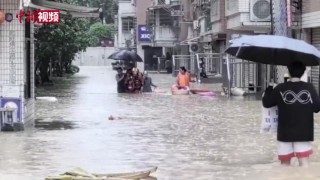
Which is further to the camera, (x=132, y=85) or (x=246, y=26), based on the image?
(x=132, y=85)

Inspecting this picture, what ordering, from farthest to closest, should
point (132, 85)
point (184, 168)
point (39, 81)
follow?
point (39, 81)
point (132, 85)
point (184, 168)

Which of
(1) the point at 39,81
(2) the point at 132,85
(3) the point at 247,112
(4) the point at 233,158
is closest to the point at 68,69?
(1) the point at 39,81

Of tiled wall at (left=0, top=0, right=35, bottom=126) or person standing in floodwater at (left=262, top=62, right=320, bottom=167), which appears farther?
tiled wall at (left=0, top=0, right=35, bottom=126)

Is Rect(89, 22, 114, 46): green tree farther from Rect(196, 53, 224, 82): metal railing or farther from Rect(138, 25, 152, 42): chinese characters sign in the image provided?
Rect(196, 53, 224, 82): metal railing

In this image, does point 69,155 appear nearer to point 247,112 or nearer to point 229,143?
point 229,143

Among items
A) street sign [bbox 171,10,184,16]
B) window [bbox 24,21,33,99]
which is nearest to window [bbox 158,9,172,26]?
street sign [bbox 171,10,184,16]

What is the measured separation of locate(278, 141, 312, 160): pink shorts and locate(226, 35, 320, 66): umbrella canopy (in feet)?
3.75

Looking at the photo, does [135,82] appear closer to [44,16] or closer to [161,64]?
[44,16]

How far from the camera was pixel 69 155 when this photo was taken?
39.1 feet

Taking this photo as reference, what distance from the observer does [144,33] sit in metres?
69.0

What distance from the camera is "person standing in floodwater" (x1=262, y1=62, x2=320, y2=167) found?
9.86 metres

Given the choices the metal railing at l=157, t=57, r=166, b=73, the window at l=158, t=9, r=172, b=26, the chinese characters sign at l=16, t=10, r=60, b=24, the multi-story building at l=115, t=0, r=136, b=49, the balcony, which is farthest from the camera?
the multi-story building at l=115, t=0, r=136, b=49

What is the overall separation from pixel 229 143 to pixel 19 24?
5.24 meters

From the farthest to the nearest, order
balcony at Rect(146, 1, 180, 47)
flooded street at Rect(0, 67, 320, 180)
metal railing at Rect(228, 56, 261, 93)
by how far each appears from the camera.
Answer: balcony at Rect(146, 1, 180, 47) < metal railing at Rect(228, 56, 261, 93) < flooded street at Rect(0, 67, 320, 180)
